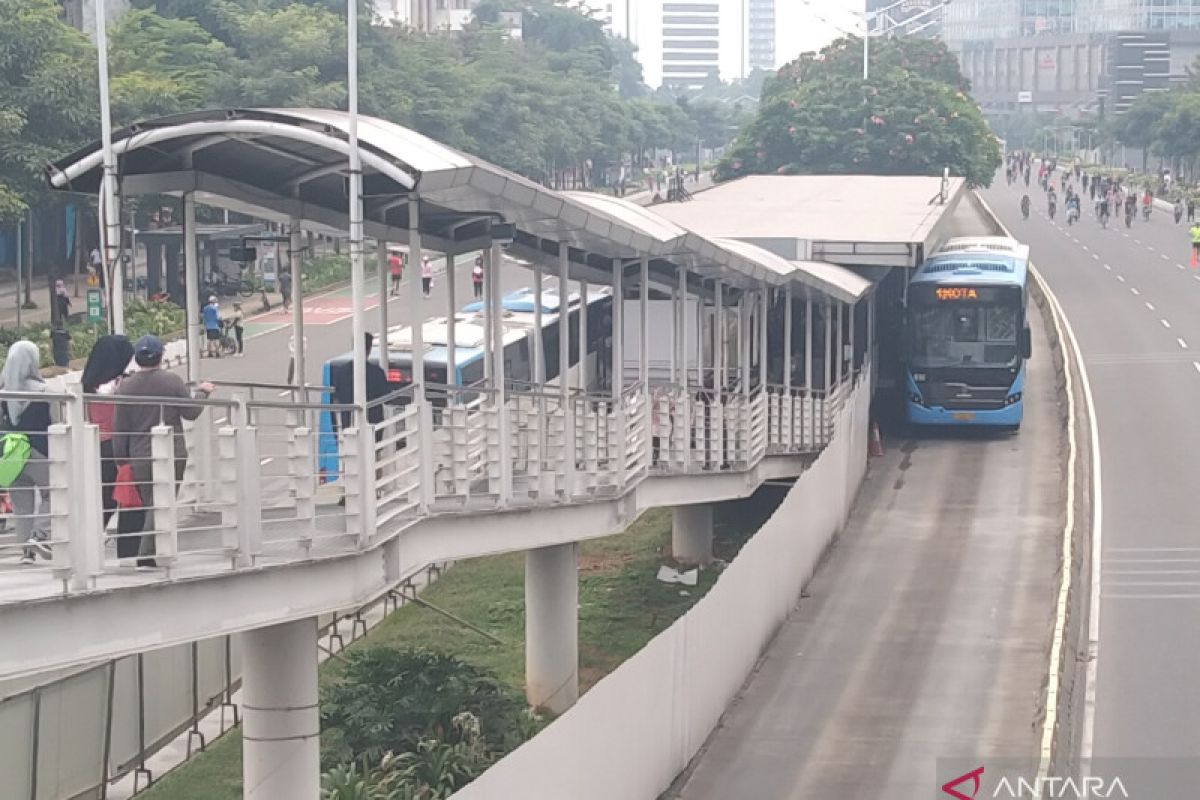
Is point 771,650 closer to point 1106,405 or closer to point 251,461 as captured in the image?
point 251,461

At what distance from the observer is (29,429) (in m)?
11.5

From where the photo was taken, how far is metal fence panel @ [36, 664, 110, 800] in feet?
56.8

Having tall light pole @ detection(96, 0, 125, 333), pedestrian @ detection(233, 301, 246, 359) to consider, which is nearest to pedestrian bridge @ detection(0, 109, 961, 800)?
tall light pole @ detection(96, 0, 125, 333)

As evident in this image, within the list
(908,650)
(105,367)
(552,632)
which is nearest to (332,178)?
(105,367)

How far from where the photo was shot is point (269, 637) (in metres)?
13.8

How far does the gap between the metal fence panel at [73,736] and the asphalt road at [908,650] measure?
503cm

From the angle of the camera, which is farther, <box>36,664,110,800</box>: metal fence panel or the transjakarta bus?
the transjakarta bus

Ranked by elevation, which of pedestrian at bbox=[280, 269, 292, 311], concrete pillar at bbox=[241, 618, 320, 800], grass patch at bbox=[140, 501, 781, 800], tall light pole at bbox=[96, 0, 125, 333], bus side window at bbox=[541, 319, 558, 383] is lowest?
grass patch at bbox=[140, 501, 781, 800]

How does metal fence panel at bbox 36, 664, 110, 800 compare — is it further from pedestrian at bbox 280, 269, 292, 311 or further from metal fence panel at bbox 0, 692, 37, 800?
pedestrian at bbox 280, 269, 292, 311

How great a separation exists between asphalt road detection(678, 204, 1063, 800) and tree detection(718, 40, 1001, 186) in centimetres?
4615

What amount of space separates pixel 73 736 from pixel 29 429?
7.04 meters

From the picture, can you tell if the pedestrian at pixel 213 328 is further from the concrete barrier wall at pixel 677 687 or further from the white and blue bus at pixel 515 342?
the concrete barrier wall at pixel 677 687

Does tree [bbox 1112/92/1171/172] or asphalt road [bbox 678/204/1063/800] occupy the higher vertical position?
tree [bbox 1112/92/1171/172]

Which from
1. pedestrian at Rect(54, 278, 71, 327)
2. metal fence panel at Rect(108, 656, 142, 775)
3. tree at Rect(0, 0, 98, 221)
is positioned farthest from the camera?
tree at Rect(0, 0, 98, 221)
